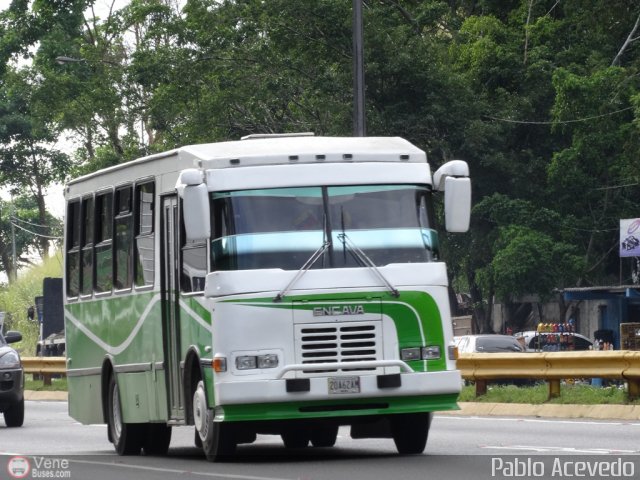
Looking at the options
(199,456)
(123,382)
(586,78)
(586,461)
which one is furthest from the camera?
(586,78)

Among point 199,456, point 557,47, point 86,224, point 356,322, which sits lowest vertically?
point 199,456

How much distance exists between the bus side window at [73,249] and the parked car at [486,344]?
19.7 metres

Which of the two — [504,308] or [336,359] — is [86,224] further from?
[504,308]

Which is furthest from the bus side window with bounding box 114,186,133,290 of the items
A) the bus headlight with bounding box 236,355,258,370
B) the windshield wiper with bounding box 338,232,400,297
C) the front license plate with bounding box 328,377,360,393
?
the front license plate with bounding box 328,377,360,393

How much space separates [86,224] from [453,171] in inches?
218

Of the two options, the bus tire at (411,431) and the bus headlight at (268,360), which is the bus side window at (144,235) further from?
the bus tire at (411,431)

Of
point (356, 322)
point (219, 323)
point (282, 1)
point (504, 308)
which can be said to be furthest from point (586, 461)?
point (504, 308)

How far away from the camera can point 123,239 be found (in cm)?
1739

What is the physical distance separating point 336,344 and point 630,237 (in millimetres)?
27038

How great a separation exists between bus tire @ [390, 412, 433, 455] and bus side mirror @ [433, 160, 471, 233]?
1796 millimetres

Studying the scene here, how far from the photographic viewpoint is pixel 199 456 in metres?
16.3

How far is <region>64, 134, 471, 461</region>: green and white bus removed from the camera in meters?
14.2

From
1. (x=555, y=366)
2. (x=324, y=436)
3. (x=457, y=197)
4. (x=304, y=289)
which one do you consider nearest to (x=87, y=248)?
(x=324, y=436)
